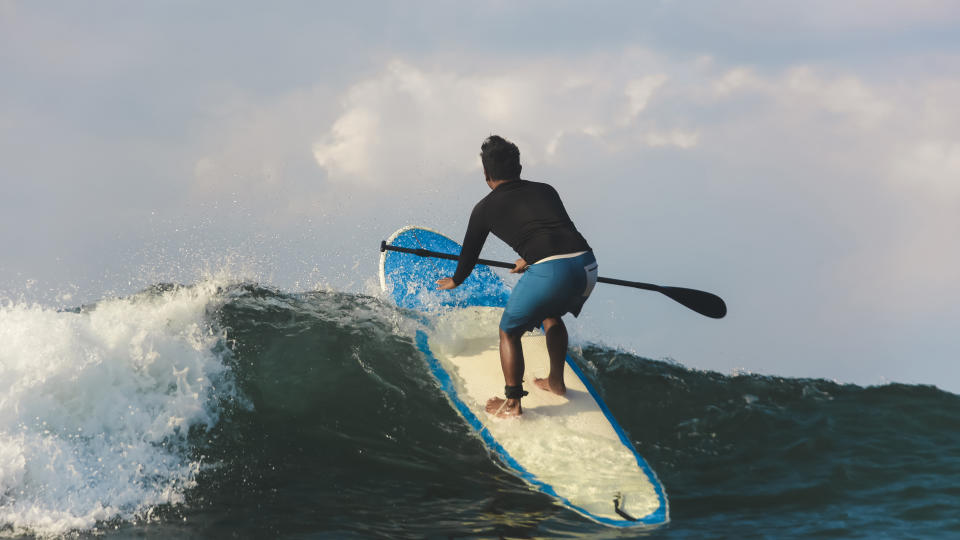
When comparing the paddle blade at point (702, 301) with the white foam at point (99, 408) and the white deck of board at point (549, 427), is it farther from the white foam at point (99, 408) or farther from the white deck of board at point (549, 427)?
the white foam at point (99, 408)

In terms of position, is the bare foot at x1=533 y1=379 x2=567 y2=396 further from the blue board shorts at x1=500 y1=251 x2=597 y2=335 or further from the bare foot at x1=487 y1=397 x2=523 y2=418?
the blue board shorts at x1=500 y1=251 x2=597 y2=335

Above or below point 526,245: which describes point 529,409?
below

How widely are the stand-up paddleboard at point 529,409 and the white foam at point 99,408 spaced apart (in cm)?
179

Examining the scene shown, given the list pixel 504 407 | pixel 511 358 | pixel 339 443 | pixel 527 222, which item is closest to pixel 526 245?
pixel 527 222

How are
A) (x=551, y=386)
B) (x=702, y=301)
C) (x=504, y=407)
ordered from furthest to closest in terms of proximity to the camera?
(x=702, y=301) → (x=551, y=386) → (x=504, y=407)

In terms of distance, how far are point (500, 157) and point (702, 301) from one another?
7.40ft

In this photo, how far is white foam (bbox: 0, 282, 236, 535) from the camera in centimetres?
374

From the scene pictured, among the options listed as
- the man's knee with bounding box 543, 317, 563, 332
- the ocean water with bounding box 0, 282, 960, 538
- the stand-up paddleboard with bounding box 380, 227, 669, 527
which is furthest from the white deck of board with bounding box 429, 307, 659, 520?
the man's knee with bounding box 543, 317, 563, 332

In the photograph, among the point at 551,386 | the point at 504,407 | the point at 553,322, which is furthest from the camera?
the point at 551,386

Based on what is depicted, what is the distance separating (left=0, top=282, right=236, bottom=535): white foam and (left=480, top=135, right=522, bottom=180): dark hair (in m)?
2.53

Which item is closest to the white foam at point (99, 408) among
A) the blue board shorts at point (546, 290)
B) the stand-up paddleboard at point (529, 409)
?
the stand-up paddleboard at point (529, 409)

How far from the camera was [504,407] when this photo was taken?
16.1 ft

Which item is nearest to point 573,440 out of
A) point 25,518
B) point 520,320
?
point 520,320

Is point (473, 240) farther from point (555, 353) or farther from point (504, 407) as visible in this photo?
point (504, 407)
